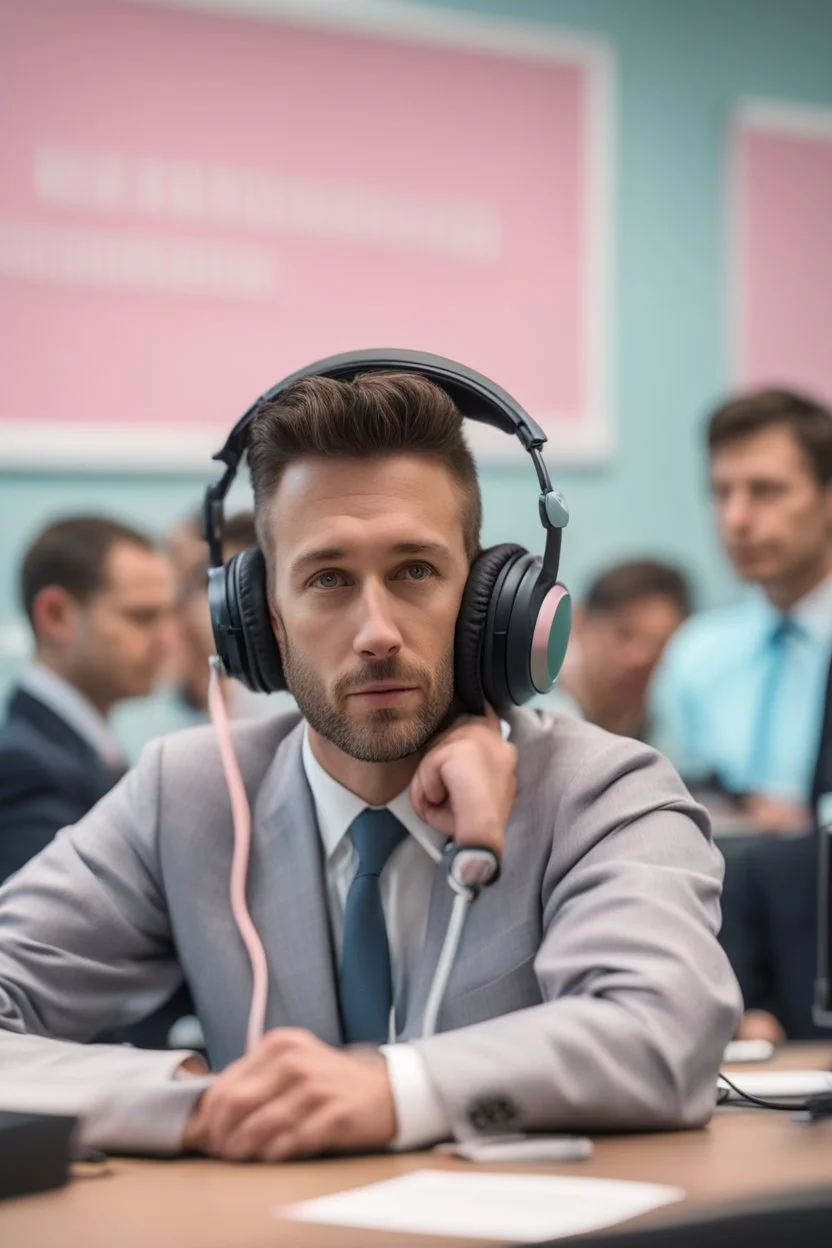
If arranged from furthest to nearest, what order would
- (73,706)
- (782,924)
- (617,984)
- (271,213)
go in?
(271,213), (73,706), (782,924), (617,984)

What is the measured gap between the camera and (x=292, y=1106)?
3.61ft

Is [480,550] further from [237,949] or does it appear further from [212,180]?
[212,180]

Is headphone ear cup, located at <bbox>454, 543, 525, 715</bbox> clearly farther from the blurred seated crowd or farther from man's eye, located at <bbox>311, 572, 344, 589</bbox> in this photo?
the blurred seated crowd

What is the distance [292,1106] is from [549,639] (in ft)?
1.60

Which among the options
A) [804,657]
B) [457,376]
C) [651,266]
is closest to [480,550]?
[457,376]

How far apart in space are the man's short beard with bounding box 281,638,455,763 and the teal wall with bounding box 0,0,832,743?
3.11 meters

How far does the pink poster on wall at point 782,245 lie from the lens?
481 centimetres

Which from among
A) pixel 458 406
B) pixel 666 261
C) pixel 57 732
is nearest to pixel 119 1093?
pixel 458 406

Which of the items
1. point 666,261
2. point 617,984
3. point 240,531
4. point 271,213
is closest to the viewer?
point 617,984

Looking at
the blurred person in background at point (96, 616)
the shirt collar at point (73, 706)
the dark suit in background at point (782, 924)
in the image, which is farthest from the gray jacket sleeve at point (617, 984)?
the blurred person in background at point (96, 616)

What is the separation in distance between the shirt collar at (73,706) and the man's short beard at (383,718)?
1.61m

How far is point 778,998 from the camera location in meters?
2.46

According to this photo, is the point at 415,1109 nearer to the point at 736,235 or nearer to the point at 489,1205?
the point at 489,1205

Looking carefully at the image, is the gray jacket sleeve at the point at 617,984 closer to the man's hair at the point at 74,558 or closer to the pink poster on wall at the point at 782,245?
the man's hair at the point at 74,558
